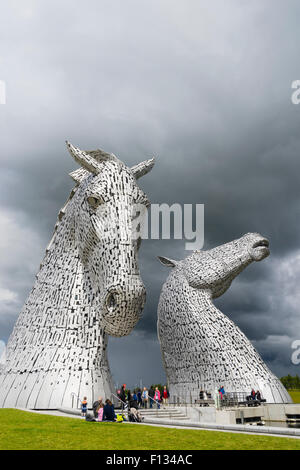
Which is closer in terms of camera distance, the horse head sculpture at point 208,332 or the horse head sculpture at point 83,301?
the horse head sculpture at point 83,301

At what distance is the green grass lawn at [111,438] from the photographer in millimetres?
4496

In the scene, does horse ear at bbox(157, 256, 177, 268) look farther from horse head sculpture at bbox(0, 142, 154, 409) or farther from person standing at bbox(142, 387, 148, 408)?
horse head sculpture at bbox(0, 142, 154, 409)

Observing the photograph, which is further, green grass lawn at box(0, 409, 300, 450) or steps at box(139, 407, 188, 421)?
steps at box(139, 407, 188, 421)

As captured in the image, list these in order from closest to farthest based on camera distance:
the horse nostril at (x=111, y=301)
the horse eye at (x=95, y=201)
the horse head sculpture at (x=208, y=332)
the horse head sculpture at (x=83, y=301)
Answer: the horse nostril at (x=111, y=301) < the horse head sculpture at (x=83, y=301) < the horse eye at (x=95, y=201) < the horse head sculpture at (x=208, y=332)

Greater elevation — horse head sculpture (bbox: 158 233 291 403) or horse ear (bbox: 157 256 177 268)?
horse ear (bbox: 157 256 177 268)

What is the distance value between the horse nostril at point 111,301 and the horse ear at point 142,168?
11.0 feet

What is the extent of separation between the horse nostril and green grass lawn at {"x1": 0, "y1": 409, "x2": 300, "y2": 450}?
236 centimetres

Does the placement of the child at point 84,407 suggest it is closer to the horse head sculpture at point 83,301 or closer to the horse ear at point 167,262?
the horse head sculpture at point 83,301

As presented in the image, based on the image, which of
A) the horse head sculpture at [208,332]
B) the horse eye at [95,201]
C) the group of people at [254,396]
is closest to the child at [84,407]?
the horse eye at [95,201]

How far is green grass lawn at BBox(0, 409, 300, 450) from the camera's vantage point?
14.8 ft

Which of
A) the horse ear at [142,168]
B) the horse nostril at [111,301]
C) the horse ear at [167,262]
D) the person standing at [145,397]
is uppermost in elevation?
the horse ear at [167,262]

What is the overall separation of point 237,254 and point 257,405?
669cm

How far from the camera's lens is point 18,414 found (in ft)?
24.0

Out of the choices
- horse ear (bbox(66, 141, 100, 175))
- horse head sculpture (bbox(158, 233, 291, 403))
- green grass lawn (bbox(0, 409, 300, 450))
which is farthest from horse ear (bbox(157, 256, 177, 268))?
green grass lawn (bbox(0, 409, 300, 450))
